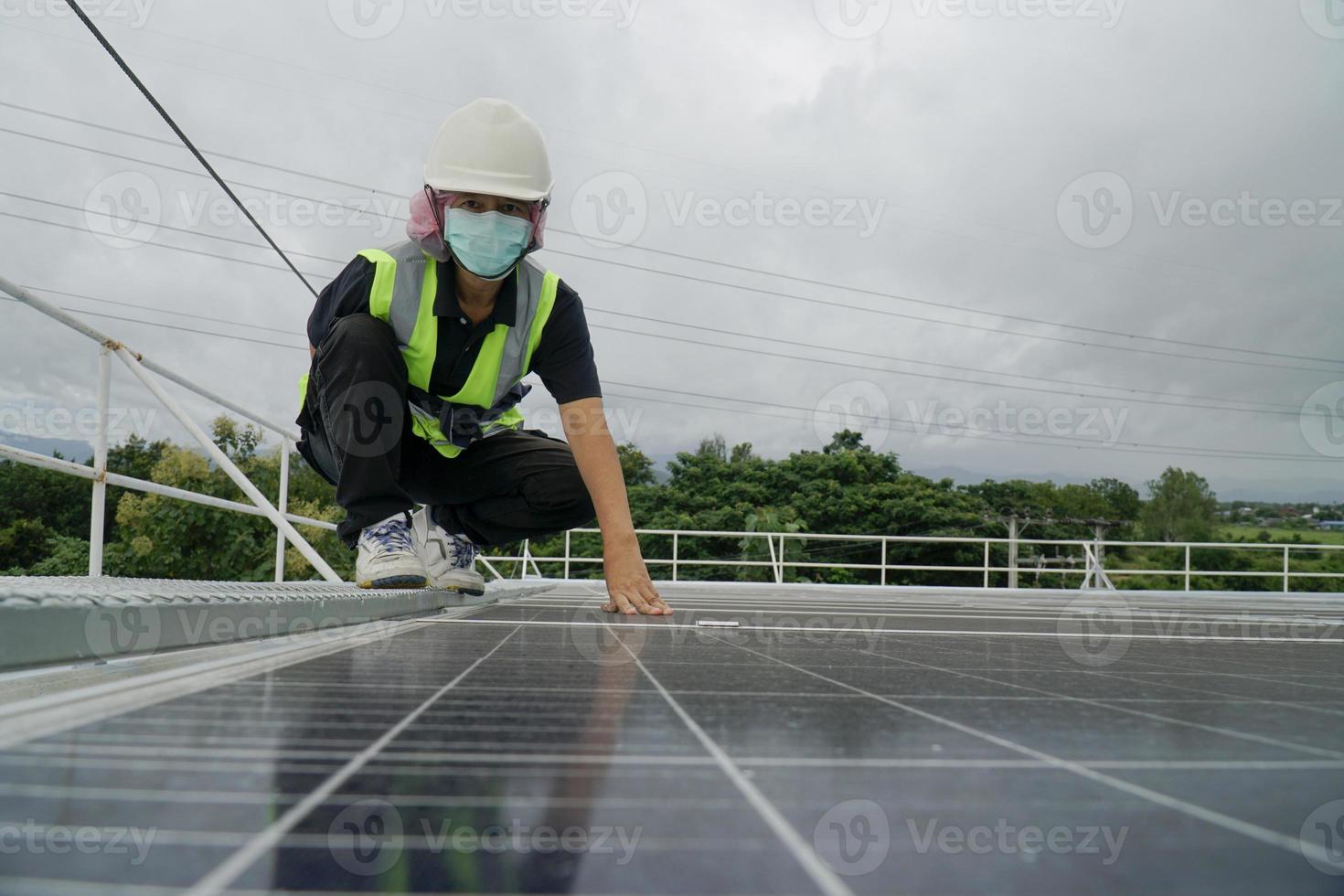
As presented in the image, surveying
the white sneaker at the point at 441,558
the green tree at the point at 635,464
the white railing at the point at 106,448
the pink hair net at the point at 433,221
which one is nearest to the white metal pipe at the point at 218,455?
the white railing at the point at 106,448

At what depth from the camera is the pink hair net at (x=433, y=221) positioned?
2.61 m

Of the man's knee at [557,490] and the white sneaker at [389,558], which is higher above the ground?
the man's knee at [557,490]

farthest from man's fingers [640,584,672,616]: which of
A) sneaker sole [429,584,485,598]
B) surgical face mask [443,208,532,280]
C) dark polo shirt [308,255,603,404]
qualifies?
surgical face mask [443,208,532,280]

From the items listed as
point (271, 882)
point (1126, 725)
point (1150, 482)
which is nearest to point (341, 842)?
point (271, 882)

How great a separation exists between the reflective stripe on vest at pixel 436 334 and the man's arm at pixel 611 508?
0.27 meters

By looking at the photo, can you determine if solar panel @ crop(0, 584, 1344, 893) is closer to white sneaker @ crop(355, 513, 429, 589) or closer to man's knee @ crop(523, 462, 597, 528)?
white sneaker @ crop(355, 513, 429, 589)

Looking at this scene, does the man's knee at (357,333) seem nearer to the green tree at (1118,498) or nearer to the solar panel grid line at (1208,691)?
the solar panel grid line at (1208,691)

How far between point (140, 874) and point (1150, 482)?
2742 inches

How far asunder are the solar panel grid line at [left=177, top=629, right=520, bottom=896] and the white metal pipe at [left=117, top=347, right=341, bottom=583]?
2.58m

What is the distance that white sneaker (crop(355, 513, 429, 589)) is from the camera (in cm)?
249

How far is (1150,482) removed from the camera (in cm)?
6078

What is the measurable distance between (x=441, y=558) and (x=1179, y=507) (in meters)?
65.8

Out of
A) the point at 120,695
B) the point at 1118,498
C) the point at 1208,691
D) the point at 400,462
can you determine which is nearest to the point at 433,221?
the point at 400,462

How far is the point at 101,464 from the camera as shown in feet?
8.49
